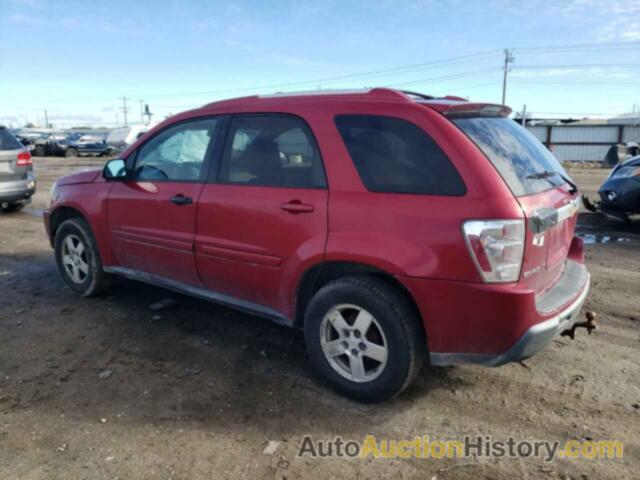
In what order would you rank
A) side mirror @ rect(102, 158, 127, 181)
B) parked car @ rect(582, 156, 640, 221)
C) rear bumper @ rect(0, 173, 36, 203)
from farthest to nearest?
rear bumper @ rect(0, 173, 36, 203) < parked car @ rect(582, 156, 640, 221) < side mirror @ rect(102, 158, 127, 181)

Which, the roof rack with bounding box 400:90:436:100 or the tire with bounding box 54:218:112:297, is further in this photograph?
the tire with bounding box 54:218:112:297

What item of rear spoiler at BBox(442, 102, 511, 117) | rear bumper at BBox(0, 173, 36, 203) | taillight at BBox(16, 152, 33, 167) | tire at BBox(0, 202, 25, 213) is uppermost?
rear spoiler at BBox(442, 102, 511, 117)

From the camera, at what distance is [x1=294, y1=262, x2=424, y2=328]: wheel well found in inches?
117

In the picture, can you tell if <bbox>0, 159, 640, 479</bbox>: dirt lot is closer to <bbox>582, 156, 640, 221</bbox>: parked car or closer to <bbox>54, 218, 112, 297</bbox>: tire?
<bbox>54, 218, 112, 297</bbox>: tire

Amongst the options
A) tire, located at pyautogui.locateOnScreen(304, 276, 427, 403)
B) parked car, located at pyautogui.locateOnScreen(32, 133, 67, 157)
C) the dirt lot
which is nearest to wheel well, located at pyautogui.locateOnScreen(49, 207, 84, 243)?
the dirt lot

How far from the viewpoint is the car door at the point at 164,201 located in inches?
153

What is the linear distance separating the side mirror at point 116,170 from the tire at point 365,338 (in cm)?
225

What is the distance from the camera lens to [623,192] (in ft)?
25.4

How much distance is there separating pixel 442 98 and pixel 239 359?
2315 millimetres

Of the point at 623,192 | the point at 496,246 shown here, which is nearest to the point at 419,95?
the point at 496,246

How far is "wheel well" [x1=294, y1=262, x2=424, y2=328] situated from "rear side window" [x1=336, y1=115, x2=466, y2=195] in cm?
49

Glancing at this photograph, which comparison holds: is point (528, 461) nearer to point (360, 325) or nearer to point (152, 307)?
point (360, 325)

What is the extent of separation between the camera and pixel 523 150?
10.5ft

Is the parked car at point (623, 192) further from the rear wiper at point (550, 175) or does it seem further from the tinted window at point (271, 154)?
the tinted window at point (271, 154)
